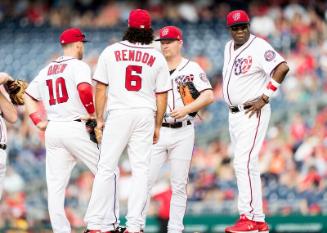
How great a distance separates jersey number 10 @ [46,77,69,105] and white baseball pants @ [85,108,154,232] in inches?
25.2

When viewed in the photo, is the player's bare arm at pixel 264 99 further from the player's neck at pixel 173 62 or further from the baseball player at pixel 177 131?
the player's neck at pixel 173 62

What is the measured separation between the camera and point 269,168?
1455cm

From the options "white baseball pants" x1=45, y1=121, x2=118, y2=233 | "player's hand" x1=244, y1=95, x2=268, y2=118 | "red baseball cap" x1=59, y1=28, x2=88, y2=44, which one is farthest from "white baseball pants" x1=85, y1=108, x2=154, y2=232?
"player's hand" x1=244, y1=95, x2=268, y2=118

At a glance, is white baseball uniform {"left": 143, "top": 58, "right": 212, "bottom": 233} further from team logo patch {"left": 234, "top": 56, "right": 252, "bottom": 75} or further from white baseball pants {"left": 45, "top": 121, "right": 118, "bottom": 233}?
white baseball pants {"left": 45, "top": 121, "right": 118, "bottom": 233}

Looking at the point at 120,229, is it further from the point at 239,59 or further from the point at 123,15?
the point at 123,15

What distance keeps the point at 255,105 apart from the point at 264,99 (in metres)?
0.11

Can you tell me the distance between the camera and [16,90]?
7961 millimetres

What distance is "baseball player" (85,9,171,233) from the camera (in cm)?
712

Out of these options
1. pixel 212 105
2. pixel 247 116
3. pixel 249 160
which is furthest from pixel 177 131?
pixel 212 105

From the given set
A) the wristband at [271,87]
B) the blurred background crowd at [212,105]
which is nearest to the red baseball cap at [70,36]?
the wristband at [271,87]

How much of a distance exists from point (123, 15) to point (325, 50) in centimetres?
508

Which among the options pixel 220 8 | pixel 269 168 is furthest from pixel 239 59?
pixel 220 8

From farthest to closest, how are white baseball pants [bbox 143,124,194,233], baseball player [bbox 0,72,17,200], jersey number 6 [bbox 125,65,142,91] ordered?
white baseball pants [bbox 143,124,194,233]
baseball player [bbox 0,72,17,200]
jersey number 6 [bbox 125,65,142,91]

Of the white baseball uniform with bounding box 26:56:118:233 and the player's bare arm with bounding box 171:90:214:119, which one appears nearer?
the white baseball uniform with bounding box 26:56:118:233
